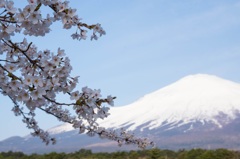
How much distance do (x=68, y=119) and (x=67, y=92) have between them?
2370mm

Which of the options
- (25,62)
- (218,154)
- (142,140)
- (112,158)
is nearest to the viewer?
(25,62)

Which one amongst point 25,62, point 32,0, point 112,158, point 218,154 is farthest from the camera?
point 112,158

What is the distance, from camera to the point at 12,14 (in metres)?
3.06

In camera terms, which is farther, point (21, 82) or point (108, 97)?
point (108, 97)

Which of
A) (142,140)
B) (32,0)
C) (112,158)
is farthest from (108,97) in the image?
(112,158)

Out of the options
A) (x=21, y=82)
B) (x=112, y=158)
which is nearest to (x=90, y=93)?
(x=21, y=82)

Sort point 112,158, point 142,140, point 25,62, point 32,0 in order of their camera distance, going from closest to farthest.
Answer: point 32,0
point 25,62
point 142,140
point 112,158

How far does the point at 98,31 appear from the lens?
3963mm

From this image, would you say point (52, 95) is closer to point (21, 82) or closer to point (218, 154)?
point (21, 82)

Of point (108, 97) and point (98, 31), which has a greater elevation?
point (98, 31)

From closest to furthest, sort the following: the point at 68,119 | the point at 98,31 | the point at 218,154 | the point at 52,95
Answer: the point at 52,95
the point at 98,31
the point at 68,119
the point at 218,154

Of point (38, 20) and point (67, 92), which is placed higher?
point (38, 20)

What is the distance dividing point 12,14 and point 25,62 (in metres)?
0.74

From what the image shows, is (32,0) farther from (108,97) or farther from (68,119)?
(68,119)
